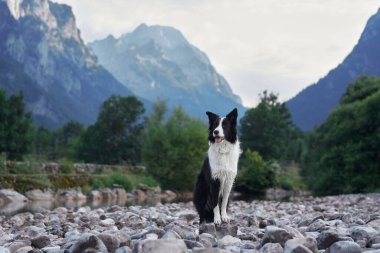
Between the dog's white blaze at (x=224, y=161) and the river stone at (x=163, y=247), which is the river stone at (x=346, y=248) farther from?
the dog's white blaze at (x=224, y=161)

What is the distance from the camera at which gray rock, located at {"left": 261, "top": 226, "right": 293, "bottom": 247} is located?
6.46 metres

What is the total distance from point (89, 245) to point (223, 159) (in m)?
3.07

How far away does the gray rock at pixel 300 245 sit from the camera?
5.40 meters

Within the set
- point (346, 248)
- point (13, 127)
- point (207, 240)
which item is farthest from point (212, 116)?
point (13, 127)

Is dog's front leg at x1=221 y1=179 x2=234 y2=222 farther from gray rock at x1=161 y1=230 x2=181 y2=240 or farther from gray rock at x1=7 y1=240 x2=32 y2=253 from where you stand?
gray rock at x1=7 y1=240 x2=32 y2=253

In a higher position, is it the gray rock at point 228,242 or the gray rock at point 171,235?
the gray rock at point 171,235

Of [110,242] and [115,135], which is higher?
[115,135]

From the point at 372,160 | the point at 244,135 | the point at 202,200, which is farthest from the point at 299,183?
the point at 202,200

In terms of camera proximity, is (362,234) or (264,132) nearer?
(362,234)

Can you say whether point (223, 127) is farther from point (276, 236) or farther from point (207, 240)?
point (276, 236)

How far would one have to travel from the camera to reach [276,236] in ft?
21.3

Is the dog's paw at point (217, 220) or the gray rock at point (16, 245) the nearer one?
the gray rock at point (16, 245)

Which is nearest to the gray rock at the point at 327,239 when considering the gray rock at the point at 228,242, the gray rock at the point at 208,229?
the gray rock at the point at 228,242

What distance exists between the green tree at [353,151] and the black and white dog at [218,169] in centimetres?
2957
